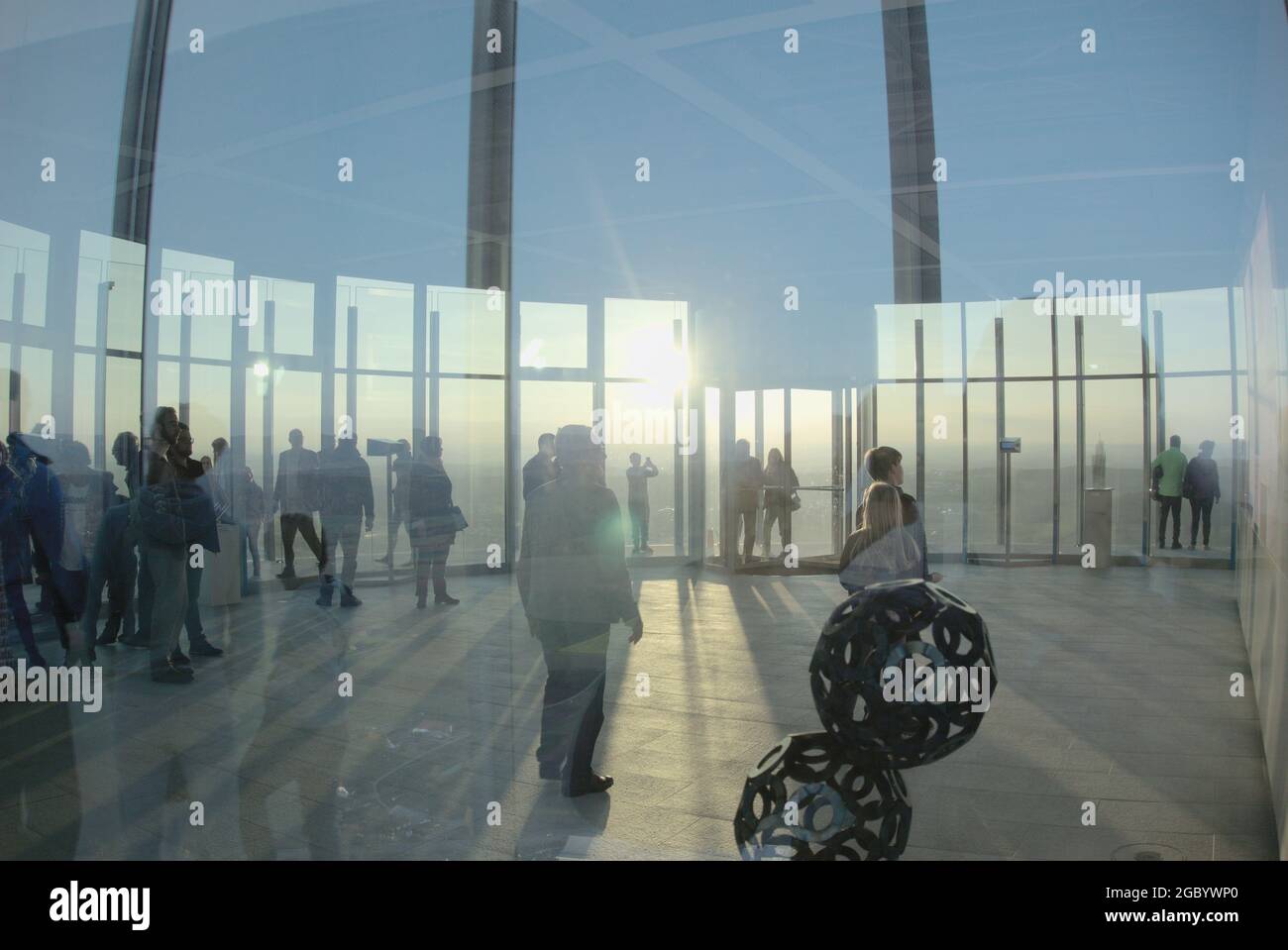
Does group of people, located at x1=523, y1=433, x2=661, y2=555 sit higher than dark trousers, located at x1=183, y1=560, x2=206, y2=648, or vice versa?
group of people, located at x1=523, y1=433, x2=661, y2=555

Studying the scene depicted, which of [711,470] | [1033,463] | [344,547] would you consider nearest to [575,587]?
[344,547]

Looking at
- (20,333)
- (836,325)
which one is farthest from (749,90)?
(20,333)

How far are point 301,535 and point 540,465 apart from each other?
5.05ft

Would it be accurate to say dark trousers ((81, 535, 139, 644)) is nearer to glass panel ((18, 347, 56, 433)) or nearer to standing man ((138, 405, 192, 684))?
standing man ((138, 405, 192, 684))

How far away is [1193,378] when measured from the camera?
356 cm

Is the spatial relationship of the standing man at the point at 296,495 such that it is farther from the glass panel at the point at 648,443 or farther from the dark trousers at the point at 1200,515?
the dark trousers at the point at 1200,515

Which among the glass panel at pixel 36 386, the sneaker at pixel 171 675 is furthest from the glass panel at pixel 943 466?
the glass panel at pixel 36 386

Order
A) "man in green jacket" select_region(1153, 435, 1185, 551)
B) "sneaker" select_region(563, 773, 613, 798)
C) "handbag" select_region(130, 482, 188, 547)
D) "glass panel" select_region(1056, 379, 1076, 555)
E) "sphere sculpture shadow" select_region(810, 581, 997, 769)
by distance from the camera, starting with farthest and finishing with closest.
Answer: "glass panel" select_region(1056, 379, 1076, 555)
"man in green jacket" select_region(1153, 435, 1185, 551)
"handbag" select_region(130, 482, 188, 547)
"sneaker" select_region(563, 773, 613, 798)
"sphere sculpture shadow" select_region(810, 581, 997, 769)

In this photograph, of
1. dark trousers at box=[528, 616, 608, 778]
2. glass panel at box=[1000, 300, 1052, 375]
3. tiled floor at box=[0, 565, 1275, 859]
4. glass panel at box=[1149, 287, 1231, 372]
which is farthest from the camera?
glass panel at box=[1000, 300, 1052, 375]

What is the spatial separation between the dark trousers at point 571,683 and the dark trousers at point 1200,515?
3361 millimetres

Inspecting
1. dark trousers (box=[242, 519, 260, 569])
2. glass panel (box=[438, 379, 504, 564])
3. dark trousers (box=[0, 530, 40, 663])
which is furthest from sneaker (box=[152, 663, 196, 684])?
glass panel (box=[438, 379, 504, 564])

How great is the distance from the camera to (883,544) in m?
3.11

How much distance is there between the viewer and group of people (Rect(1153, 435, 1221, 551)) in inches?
149
